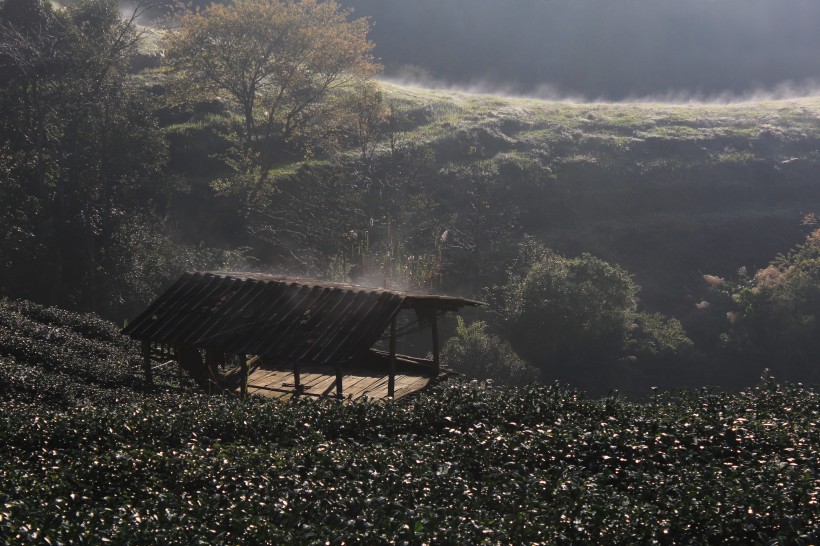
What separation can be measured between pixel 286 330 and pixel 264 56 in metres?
30.5

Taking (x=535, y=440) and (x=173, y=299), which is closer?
(x=535, y=440)

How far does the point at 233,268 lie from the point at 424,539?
91.9 feet

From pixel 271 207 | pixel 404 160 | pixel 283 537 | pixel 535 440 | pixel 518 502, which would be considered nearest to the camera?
pixel 283 537

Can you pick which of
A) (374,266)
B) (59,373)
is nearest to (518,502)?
(59,373)

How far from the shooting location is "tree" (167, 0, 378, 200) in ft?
144

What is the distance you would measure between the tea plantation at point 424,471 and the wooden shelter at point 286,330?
258 cm

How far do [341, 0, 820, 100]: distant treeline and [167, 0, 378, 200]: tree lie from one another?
152 feet

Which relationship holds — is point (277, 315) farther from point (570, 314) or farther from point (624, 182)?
point (624, 182)

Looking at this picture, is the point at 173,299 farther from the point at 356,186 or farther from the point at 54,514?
the point at 356,186

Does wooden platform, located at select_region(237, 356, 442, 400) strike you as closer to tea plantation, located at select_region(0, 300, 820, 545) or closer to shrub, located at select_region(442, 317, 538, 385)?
tea plantation, located at select_region(0, 300, 820, 545)

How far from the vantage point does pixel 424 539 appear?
7738 millimetres

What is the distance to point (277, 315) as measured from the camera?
730 inches

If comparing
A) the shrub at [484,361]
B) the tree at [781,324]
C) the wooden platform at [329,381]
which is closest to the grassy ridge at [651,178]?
the tree at [781,324]

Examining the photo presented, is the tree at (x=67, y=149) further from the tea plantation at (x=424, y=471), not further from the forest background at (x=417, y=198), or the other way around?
the tea plantation at (x=424, y=471)
